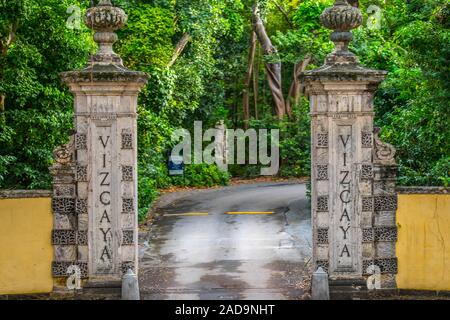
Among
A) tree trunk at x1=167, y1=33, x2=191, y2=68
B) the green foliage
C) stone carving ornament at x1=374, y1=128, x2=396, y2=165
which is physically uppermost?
tree trunk at x1=167, y1=33, x2=191, y2=68

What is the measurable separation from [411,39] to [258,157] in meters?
22.8

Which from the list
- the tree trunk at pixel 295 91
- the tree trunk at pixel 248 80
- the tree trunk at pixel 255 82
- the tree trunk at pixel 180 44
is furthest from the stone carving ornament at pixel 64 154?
the tree trunk at pixel 255 82

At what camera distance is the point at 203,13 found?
21.9 m

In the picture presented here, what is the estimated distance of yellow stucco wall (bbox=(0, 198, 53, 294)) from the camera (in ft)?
36.1

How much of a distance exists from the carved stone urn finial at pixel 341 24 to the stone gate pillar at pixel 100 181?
116 inches

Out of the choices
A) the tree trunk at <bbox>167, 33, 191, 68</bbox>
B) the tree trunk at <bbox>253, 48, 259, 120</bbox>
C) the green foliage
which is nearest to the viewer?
the green foliage

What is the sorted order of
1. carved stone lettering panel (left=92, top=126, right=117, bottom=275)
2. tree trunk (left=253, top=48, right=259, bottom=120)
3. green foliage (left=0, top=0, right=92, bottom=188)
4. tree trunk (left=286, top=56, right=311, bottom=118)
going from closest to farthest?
carved stone lettering panel (left=92, top=126, right=117, bottom=275), green foliage (left=0, top=0, right=92, bottom=188), tree trunk (left=286, top=56, right=311, bottom=118), tree trunk (left=253, top=48, right=259, bottom=120)

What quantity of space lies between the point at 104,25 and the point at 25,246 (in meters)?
3.60

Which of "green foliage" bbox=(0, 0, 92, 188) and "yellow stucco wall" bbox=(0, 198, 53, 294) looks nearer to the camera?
"yellow stucco wall" bbox=(0, 198, 53, 294)

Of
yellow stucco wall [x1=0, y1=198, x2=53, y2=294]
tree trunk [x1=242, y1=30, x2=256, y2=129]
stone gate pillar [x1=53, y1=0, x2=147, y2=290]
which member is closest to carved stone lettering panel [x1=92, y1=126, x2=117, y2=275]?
stone gate pillar [x1=53, y1=0, x2=147, y2=290]

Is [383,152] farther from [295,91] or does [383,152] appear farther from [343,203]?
[295,91]

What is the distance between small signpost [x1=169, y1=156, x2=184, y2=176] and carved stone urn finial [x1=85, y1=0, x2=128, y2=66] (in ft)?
62.9

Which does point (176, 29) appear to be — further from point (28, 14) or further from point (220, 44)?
point (220, 44)

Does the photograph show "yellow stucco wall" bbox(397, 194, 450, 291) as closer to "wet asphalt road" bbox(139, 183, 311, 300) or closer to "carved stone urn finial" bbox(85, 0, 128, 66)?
"wet asphalt road" bbox(139, 183, 311, 300)
